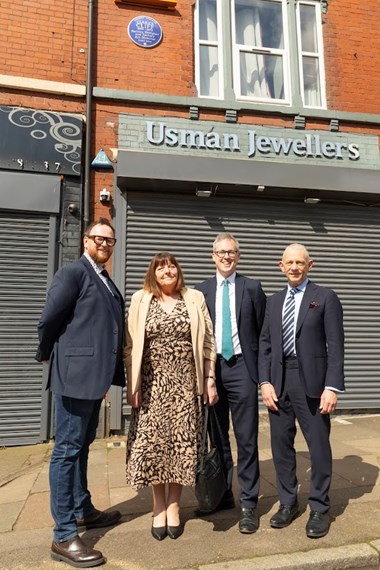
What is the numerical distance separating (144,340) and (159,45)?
5.89 metres

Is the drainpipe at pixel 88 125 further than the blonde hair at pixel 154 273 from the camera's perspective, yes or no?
Yes

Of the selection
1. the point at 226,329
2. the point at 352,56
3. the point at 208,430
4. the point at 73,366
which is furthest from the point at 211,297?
the point at 352,56

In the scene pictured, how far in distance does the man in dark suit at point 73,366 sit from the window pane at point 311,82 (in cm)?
630

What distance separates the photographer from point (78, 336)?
9.84ft

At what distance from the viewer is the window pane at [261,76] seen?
7688mm

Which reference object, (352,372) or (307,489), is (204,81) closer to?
(352,372)

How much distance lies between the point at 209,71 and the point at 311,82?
73.1 inches

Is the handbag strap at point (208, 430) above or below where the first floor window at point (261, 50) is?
below

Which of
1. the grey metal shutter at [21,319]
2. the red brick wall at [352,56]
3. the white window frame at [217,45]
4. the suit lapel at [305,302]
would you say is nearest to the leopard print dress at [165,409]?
the suit lapel at [305,302]

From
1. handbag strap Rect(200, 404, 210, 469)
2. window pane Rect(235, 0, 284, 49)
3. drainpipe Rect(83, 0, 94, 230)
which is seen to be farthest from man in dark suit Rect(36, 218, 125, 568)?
window pane Rect(235, 0, 284, 49)

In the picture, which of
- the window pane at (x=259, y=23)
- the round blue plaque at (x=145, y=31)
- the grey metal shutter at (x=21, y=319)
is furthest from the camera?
the window pane at (x=259, y=23)

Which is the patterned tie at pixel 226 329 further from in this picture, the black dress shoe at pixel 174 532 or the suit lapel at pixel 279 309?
the black dress shoe at pixel 174 532

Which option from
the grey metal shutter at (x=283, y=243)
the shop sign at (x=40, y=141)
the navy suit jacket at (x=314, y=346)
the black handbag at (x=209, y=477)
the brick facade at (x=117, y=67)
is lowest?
the black handbag at (x=209, y=477)

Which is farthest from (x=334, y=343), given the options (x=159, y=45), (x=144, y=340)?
(x=159, y=45)
